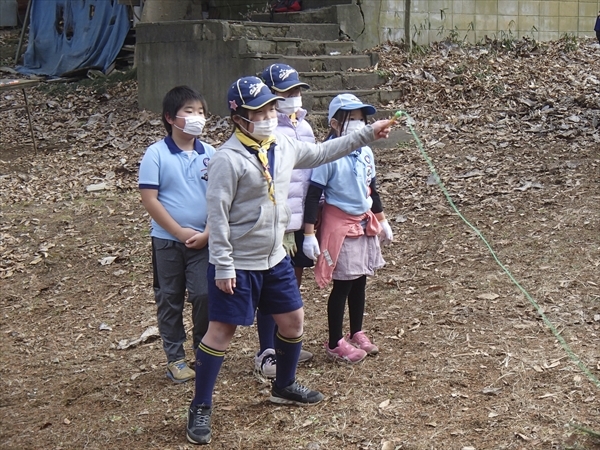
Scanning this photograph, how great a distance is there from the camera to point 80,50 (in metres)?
16.7

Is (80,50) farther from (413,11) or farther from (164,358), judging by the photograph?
(164,358)

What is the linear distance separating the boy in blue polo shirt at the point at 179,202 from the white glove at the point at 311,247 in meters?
0.59

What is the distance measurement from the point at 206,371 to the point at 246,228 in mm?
772

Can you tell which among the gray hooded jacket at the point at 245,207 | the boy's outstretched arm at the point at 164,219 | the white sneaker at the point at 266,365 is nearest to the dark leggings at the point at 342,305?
the white sneaker at the point at 266,365

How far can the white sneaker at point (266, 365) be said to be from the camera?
16.9 feet

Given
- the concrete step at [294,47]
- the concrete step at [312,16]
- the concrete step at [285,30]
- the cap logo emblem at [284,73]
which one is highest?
the concrete step at [312,16]

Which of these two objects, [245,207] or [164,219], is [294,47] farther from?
[245,207]

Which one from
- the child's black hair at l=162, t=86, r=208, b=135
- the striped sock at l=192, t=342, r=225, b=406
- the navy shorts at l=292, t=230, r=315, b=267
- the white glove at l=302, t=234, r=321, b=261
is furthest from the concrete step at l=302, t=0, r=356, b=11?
the striped sock at l=192, t=342, r=225, b=406

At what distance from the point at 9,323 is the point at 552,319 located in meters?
4.32

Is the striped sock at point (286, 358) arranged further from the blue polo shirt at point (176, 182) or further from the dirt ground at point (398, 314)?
the blue polo shirt at point (176, 182)

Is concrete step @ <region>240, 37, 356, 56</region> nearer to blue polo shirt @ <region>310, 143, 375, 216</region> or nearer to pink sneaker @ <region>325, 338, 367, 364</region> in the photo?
blue polo shirt @ <region>310, 143, 375, 216</region>

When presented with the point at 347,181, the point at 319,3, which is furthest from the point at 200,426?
the point at 319,3

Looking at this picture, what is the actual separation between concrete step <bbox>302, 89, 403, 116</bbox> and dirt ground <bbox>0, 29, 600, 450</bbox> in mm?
269

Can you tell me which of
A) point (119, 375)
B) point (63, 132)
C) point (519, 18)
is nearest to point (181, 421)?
point (119, 375)
